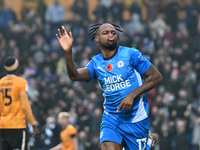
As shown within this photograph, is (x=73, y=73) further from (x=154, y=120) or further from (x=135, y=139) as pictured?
(x=154, y=120)

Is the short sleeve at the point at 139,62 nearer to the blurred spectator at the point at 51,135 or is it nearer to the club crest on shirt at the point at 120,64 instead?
the club crest on shirt at the point at 120,64

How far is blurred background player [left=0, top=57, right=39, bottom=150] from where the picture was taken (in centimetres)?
793

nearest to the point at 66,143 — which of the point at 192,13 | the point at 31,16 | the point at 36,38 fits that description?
the point at 36,38

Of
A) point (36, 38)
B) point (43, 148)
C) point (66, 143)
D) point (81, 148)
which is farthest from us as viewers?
point (36, 38)

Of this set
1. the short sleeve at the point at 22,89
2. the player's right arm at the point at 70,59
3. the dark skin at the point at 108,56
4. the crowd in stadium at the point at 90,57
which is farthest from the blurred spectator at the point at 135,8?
the player's right arm at the point at 70,59

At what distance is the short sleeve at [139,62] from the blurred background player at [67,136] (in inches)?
196

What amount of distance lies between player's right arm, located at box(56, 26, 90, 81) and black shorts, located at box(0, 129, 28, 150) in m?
2.46

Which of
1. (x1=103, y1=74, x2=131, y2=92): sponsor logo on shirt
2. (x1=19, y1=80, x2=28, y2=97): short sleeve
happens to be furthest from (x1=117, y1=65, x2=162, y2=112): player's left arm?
(x1=19, y1=80, x2=28, y2=97): short sleeve

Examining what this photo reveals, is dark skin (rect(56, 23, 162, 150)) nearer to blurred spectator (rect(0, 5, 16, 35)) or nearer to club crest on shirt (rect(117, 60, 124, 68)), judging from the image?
club crest on shirt (rect(117, 60, 124, 68))

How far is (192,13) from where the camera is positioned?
736 inches

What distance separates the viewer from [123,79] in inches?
238

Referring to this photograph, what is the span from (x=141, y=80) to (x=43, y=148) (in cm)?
641

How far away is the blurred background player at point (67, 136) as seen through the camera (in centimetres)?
1058

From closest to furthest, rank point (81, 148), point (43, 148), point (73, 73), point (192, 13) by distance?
1. point (73, 73)
2. point (43, 148)
3. point (81, 148)
4. point (192, 13)
